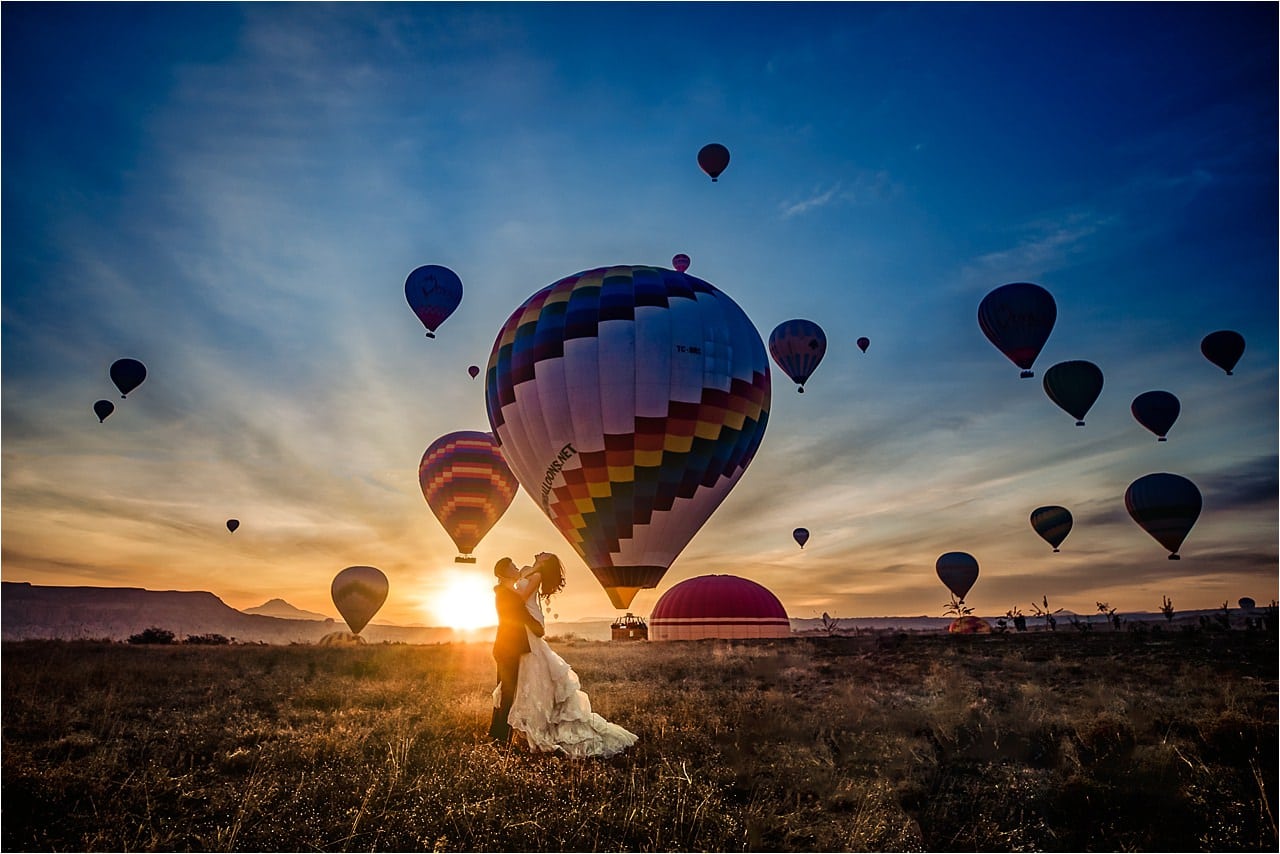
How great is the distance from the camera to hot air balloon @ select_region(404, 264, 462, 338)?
32844 mm

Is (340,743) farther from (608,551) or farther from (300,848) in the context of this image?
(608,551)

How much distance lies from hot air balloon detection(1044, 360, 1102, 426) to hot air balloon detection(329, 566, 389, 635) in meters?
45.3

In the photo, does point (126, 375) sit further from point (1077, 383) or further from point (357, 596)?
point (1077, 383)

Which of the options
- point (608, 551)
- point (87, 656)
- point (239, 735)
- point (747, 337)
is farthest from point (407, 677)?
point (747, 337)

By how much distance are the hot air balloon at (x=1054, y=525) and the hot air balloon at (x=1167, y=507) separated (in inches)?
264

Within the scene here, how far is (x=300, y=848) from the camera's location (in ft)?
19.3

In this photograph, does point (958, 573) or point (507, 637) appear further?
point (958, 573)

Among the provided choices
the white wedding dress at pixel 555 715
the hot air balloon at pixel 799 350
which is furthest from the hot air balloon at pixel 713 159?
the white wedding dress at pixel 555 715

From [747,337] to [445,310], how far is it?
641 inches

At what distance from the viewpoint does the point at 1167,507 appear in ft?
132

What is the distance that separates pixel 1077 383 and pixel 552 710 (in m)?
37.0

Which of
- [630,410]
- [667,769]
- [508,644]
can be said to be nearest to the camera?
[667,769]

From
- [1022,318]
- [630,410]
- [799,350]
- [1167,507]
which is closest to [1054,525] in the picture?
[1167,507]

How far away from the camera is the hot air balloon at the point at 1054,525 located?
48.2 m
